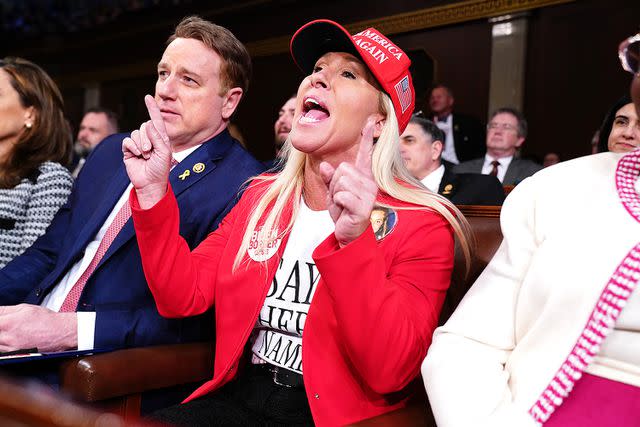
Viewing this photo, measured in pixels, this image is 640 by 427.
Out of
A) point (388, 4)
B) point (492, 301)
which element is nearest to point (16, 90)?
point (492, 301)

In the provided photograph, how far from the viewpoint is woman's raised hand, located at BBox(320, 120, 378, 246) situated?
106 cm

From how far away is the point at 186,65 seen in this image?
1837mm

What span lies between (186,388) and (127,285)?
0.30 m

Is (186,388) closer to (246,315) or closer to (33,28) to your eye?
(246,315)

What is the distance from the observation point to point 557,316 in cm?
99

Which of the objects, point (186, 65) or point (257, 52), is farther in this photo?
point (257, 52)

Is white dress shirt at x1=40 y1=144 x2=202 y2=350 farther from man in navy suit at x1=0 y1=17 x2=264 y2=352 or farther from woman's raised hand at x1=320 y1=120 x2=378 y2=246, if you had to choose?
woman's raised hand at x1=320 y1=120 x2=378 y2=246

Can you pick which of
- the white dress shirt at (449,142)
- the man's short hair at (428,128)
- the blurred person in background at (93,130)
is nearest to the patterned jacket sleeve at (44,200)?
the man's short hair at (428,128)

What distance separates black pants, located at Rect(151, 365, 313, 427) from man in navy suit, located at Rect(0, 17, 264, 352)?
0.27 metres

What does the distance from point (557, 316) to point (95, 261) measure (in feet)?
3.95

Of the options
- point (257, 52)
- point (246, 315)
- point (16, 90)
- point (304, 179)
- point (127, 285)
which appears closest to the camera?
point (246, 315)

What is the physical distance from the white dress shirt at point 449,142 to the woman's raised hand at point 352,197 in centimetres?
478

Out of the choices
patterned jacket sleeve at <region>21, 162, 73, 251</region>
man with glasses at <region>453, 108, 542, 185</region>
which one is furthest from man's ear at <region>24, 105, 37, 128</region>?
man with glasses at <region>453, 108, 542, 185</region>

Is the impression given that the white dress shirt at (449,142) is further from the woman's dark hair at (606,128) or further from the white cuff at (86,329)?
the white cuff at (86,329)
